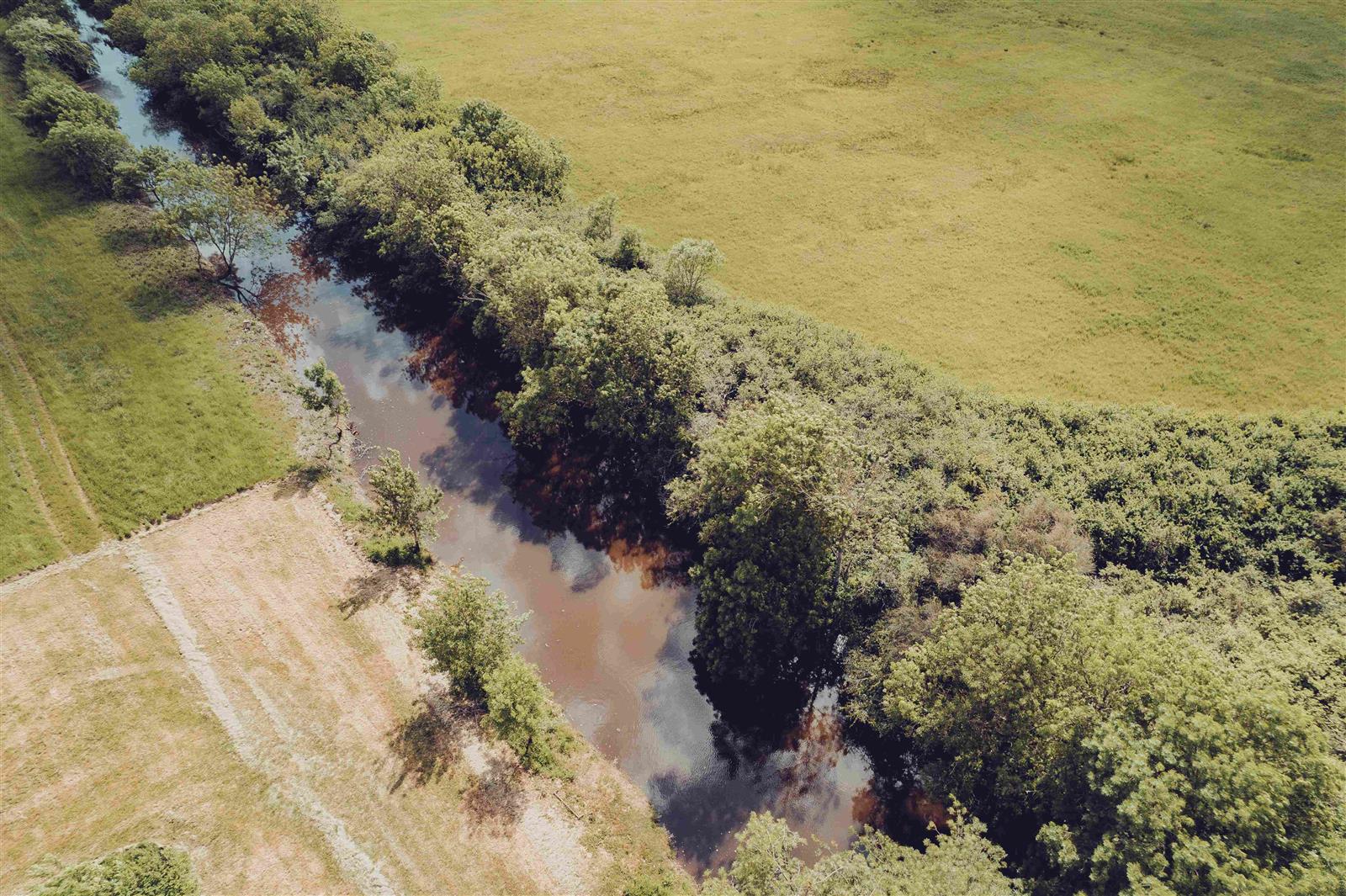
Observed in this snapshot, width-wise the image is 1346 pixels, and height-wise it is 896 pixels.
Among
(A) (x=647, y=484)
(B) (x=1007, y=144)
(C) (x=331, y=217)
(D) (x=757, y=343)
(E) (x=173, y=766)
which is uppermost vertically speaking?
(B) (x=1007, y=144)

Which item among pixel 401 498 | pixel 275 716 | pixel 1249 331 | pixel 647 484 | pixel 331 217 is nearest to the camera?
pixel 275 716

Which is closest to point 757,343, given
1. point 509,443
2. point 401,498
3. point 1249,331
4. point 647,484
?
point 647,484

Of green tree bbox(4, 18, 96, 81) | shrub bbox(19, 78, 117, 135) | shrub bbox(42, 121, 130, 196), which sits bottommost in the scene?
shrub bbox(42, 121, 130, 196)

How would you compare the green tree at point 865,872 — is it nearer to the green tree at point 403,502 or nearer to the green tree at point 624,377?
the green tree at point 624,377

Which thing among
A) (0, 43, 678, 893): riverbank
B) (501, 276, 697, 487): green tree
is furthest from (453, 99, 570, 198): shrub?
(0, 43, 678, 893): riverbank

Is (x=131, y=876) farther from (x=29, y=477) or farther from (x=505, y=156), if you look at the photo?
(x=505, y=156)

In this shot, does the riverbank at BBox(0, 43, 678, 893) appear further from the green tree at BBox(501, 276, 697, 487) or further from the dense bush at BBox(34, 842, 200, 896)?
the green tree at BBox(501, 276, 697, 487)

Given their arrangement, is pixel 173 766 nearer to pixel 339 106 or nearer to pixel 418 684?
pixel 418 684
